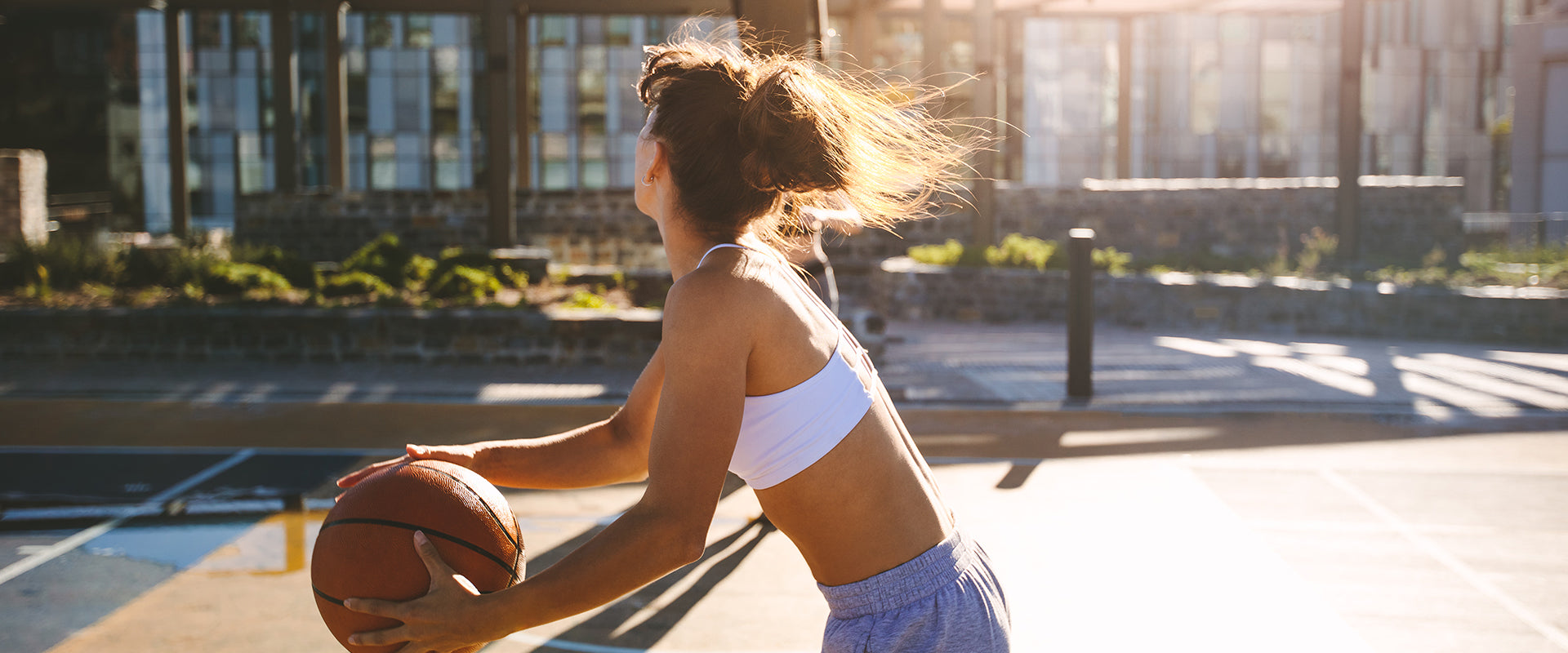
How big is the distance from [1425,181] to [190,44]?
43496 millimetres

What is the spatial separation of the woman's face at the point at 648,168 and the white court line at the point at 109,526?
4.48m

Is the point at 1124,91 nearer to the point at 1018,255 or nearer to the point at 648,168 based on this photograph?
the point at 1018,255

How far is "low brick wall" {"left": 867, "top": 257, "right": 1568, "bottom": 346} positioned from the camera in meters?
13.6

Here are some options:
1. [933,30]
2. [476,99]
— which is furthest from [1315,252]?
[476,99]

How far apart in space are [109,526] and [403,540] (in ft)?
16.0

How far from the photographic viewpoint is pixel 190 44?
47000 millimetres

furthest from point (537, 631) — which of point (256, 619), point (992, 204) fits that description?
point (992, 204)

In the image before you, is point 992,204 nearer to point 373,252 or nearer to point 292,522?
point 373,252

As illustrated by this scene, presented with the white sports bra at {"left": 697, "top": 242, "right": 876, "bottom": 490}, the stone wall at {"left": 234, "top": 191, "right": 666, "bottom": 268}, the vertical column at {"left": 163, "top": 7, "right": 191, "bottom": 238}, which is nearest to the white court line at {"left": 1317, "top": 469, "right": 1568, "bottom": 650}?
the white sports bra at {"left": 697, "top": 242, "right": 876, "bottom": 490}

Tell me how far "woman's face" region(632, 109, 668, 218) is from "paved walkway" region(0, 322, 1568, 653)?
8.98 feet

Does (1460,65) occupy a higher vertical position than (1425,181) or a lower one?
higher

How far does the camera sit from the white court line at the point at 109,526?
5.36 metres

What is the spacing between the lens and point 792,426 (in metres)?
1.91

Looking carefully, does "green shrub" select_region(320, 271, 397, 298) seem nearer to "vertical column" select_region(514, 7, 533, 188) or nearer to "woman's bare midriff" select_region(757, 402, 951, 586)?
"vertical column" select_region(514, 7, 533, 188)
